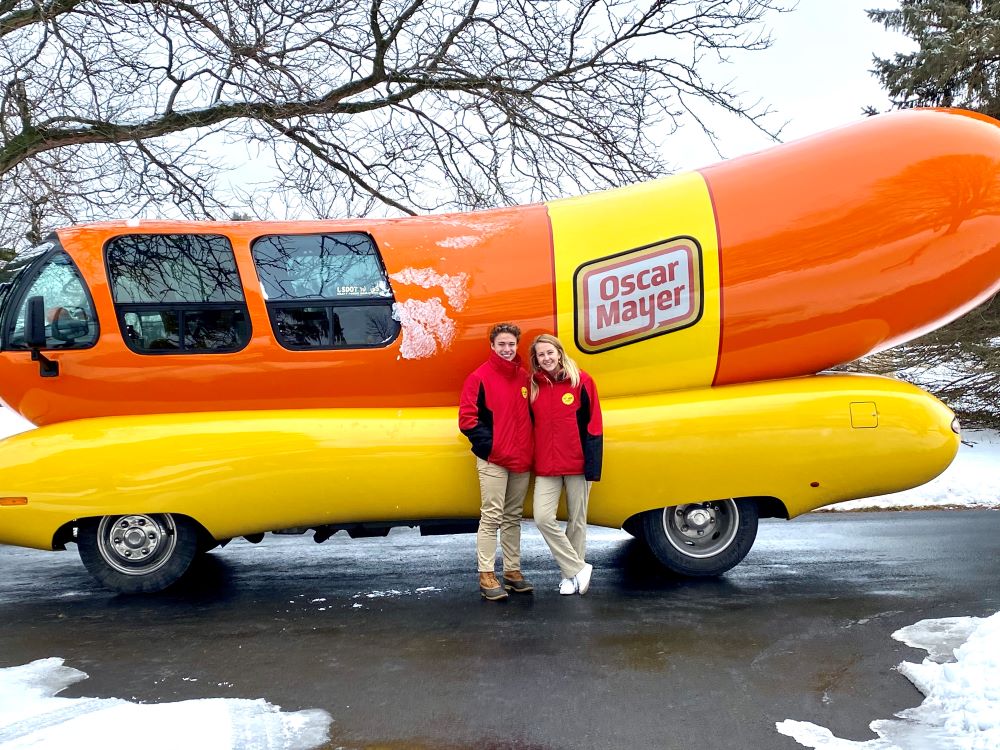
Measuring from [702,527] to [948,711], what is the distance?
8.07 ft

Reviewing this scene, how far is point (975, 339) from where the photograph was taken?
12.5 m

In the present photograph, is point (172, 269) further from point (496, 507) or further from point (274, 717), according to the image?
point (274, 717)

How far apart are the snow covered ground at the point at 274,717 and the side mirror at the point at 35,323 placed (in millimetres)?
2056

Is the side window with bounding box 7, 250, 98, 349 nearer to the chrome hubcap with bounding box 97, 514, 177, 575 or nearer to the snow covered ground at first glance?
the chrome hubcap with bounding box 97, 514, 177, 575

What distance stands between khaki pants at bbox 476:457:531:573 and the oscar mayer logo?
105 cm

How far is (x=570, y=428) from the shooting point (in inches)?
219

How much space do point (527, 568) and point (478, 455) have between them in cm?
138

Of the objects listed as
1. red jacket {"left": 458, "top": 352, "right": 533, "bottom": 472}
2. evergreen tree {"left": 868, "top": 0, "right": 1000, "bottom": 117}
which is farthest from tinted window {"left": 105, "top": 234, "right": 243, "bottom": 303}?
evergreen tree {"left": 868, "top": 0, "right": 1000, "bottom": 117}

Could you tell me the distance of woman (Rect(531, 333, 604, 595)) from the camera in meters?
5.53

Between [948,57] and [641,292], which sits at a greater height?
[948,57]

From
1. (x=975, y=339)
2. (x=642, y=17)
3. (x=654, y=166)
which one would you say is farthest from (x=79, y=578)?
(x=975, y=339)

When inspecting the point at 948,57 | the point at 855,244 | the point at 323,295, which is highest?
the point at 948,57

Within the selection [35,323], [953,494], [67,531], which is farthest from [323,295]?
[953,494]

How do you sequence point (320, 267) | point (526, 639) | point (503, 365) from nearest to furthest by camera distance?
point (526, 639) → point (503, 365) → point (320, 267)
